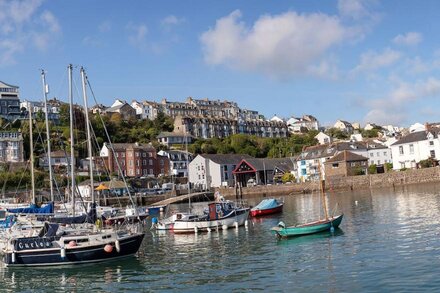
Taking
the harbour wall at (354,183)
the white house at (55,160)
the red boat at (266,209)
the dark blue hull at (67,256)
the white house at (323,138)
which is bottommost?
the dark blue hull at (67,256)

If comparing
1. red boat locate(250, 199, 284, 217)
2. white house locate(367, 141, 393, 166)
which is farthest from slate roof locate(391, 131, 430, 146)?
red boat locate(250, 199, 284, 217)

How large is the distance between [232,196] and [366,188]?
26.0 meters

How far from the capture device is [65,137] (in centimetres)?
12581

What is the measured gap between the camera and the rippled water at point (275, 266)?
2092 cm

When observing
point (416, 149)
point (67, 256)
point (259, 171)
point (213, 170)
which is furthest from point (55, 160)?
point (67, 256)

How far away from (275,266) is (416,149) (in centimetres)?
7803

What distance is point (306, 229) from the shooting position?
3403 centimetres

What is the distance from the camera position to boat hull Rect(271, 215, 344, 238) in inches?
1319

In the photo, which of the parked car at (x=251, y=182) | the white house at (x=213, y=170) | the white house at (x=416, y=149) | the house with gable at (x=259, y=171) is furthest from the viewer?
the white house at (x=213, y=170)

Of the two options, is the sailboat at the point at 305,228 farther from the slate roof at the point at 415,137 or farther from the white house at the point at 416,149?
the slate roof at the point at 415,137

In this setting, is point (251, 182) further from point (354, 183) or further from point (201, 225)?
point (201, 225)

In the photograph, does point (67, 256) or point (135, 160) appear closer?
point (67, 256)

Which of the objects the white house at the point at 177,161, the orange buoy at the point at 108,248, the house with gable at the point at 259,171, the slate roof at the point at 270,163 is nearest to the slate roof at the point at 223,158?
the house with gable at the point at 259,171

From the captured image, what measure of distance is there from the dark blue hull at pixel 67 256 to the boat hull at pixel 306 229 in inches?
395
